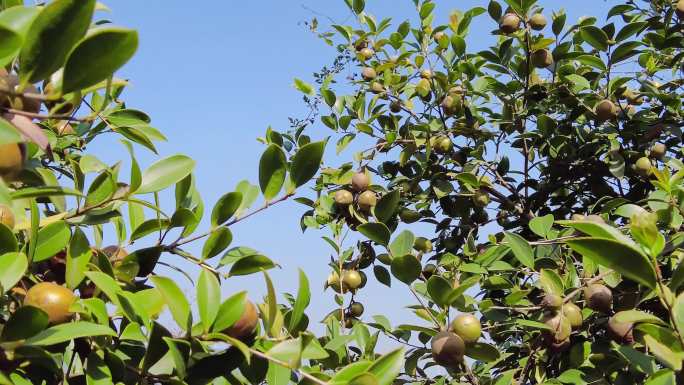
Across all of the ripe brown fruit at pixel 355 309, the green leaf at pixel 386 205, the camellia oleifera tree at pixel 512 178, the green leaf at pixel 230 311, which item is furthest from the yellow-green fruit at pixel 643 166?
the green leaf at pixel 230 311

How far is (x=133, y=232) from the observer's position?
3.97 feet

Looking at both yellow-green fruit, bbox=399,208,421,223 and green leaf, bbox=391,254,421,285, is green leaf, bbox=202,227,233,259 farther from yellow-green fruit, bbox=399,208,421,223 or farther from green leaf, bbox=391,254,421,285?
yellow-green fruit, bbox=399,208,421,223

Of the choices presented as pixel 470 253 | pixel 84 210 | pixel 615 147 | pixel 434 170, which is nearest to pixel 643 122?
pixel 615 147

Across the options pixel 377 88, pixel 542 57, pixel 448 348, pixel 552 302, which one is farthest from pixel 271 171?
pixel 377 88

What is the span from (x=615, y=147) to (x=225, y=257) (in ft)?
5.96

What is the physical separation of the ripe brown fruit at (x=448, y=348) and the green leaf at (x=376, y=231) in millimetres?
243

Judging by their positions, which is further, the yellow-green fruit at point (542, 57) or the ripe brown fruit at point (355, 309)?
the yellow-green fruit at point (542, 57)

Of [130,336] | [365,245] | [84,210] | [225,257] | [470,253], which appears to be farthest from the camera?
[365,245]

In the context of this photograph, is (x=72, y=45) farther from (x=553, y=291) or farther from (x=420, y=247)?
(x=420, y=247)

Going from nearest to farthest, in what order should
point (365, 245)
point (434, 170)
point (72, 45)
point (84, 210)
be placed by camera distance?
point (72, 45) < point (84, 210) < point (365, 245) < point (434, 170)

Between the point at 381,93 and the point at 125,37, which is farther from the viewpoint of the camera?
the point at 381,93

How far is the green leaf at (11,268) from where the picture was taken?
2.73ft

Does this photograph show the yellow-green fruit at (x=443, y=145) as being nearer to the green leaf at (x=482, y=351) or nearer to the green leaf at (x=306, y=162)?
the green leaf at (x=482, y=351)

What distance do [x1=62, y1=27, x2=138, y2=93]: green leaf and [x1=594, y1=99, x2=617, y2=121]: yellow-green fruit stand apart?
221 cm
